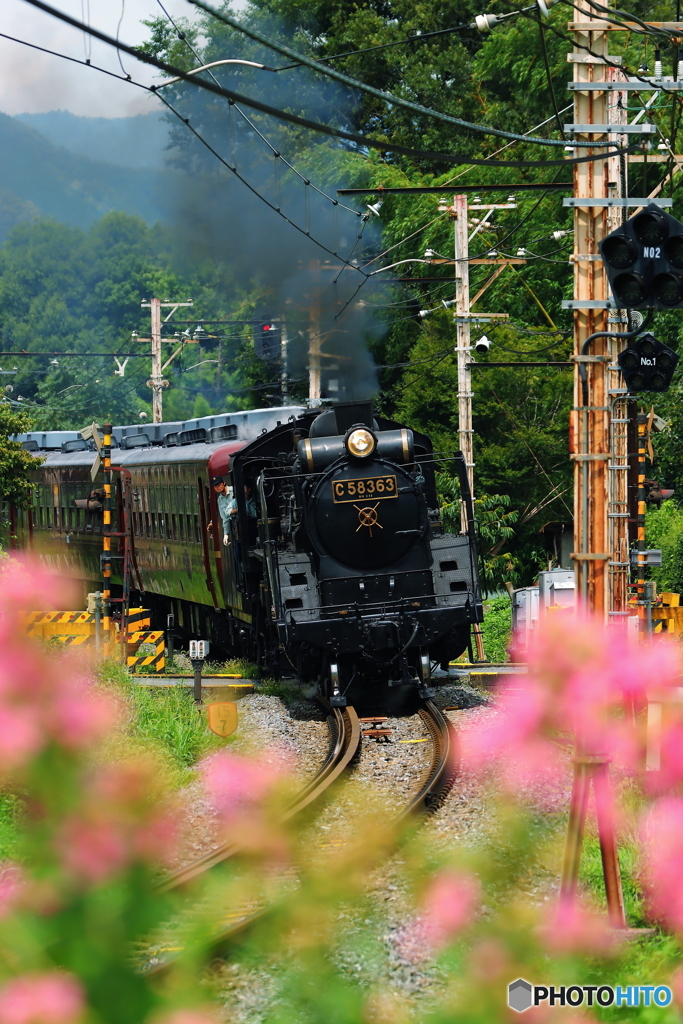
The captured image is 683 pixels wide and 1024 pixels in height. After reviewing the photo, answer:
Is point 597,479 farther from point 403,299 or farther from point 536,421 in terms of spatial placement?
point 403,299

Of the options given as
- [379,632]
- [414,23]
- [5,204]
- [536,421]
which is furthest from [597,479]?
[5,204]

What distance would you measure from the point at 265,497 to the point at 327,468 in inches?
39.9

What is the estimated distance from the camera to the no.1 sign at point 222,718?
11188 mm

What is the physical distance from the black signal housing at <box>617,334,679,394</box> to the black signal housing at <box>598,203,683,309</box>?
394cm

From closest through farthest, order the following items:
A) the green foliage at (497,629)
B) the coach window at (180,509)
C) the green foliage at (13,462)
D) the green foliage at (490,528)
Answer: the coach window at (180,509) < the green foliage at (13,462) < the green foliage at (497,629) < the green foliage at (490,528)

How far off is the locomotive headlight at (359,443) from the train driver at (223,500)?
9.60ft

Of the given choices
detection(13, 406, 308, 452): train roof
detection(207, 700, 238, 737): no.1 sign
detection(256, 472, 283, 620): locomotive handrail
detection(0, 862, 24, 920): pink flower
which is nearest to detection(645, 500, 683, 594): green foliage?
detection(13, 406, 308, 452): train roof

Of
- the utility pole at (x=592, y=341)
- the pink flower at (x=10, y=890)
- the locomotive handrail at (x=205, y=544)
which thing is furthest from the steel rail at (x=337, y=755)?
the locomotive handrail at (x=205, y=544)

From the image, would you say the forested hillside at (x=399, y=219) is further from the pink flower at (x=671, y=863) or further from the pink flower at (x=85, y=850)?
the pink flower at (x=85, y=850)

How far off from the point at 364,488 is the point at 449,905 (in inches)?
457

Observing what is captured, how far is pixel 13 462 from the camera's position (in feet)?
72.0

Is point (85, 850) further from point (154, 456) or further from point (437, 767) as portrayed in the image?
point (154, 456)

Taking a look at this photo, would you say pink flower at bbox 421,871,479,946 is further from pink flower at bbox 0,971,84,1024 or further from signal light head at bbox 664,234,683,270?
signal light head at bbox 664,234,683,270

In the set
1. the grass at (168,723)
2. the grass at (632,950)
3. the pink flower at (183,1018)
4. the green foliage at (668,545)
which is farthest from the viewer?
the green foliage at (668,545)
